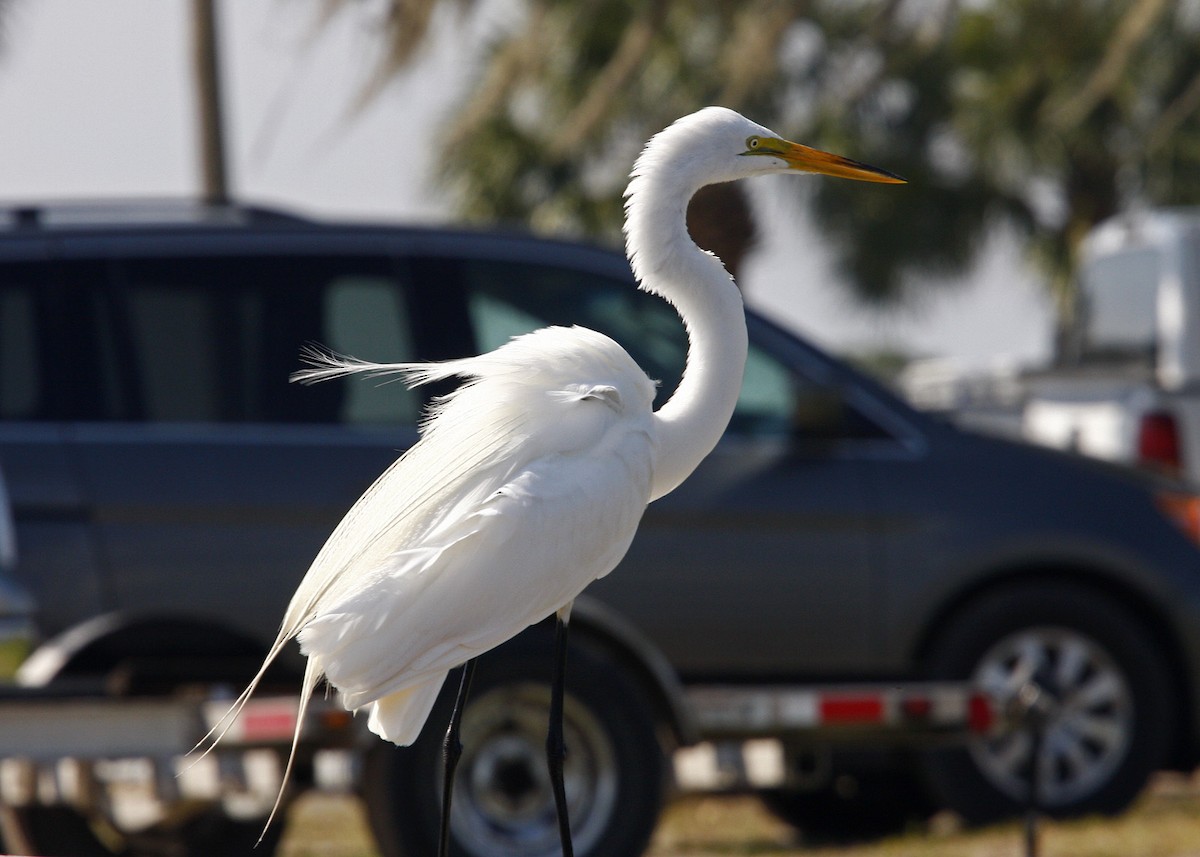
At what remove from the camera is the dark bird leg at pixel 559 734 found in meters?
3.30

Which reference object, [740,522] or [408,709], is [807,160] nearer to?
[408,709]

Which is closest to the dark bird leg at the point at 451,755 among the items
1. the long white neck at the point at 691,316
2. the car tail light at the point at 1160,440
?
the long white neck at the point at 691,316

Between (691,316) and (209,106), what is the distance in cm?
602

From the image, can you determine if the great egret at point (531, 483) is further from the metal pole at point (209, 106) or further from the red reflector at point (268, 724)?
the metal pole at point (209, 106)

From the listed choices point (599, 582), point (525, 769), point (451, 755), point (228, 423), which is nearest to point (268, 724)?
point (525, 769)

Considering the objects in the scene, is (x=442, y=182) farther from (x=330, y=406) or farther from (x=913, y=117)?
(x=330, y=406)

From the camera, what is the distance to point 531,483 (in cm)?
313

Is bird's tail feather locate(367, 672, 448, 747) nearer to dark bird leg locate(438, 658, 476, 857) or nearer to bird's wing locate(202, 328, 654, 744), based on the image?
dark bird leg locate(438, 658, 476, 857)

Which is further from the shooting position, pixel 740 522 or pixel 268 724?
pixel 740 522

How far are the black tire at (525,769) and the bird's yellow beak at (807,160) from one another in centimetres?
183

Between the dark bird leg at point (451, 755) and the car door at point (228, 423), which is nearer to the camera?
the dark bird leg at point (451, 755)

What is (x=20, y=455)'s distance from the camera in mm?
4922

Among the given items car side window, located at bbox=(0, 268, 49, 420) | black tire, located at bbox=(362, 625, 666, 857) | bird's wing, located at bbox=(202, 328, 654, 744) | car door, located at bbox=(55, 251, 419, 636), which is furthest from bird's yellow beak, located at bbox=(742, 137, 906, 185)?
car side window, located at bbox=(0, 268, 49, 420)

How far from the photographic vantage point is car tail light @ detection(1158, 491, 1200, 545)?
535cm
